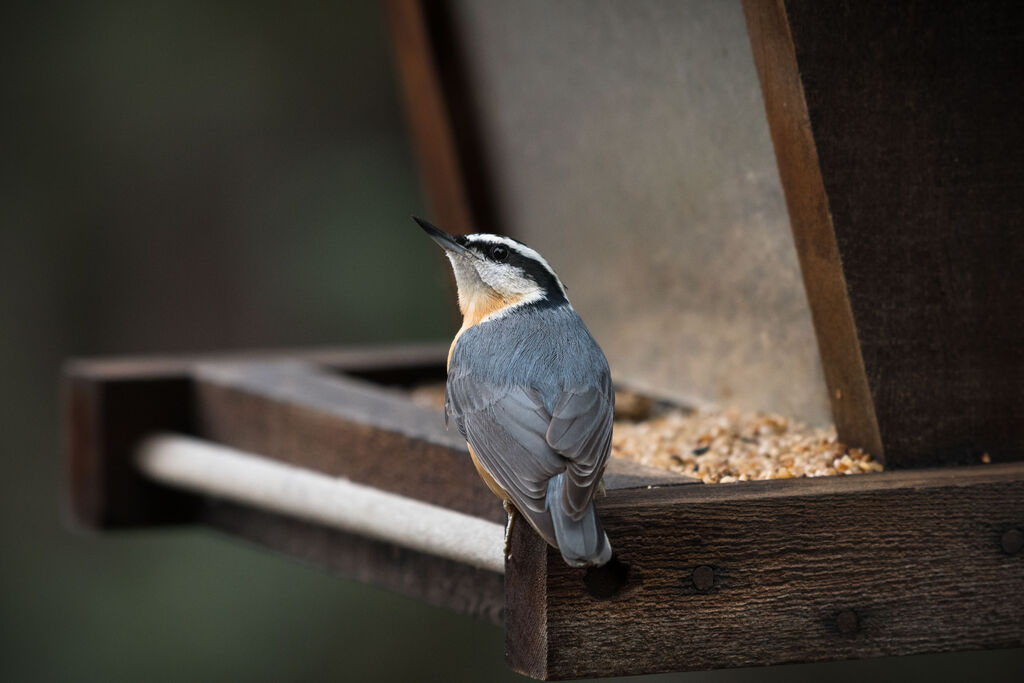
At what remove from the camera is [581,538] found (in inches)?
68.0

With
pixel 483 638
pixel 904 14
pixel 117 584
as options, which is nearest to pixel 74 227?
pixel 117 584

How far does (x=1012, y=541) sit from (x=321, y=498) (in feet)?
4.44

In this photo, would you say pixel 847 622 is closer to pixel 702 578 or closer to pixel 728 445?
pixel 702 578

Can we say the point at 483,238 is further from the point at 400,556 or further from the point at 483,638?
A: the point at 483,638

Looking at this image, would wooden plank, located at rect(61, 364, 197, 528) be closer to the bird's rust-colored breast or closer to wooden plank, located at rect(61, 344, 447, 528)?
wooden plank, located at rect(61, 344, 447, 528)

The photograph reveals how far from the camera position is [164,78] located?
8.00 metres

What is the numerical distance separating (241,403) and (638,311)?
1.07 m

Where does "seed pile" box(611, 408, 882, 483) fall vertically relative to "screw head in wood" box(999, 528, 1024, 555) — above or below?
above

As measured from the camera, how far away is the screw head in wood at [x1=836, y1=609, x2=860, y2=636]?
1915 mm

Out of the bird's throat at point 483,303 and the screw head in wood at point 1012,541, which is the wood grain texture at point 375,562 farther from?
Result: the screw head in wood at point 1012,541

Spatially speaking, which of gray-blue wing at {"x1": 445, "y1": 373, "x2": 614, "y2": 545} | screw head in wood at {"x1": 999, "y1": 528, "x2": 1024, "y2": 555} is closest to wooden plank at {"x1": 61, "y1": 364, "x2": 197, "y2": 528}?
gray-blue wing at {"x1": 445, "y1": 373, "x2": 614, "y2": 545}

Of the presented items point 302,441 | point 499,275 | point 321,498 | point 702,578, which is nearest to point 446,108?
point 302,441

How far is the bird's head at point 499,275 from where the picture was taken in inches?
99.4

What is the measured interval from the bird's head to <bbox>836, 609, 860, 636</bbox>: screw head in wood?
856mm
